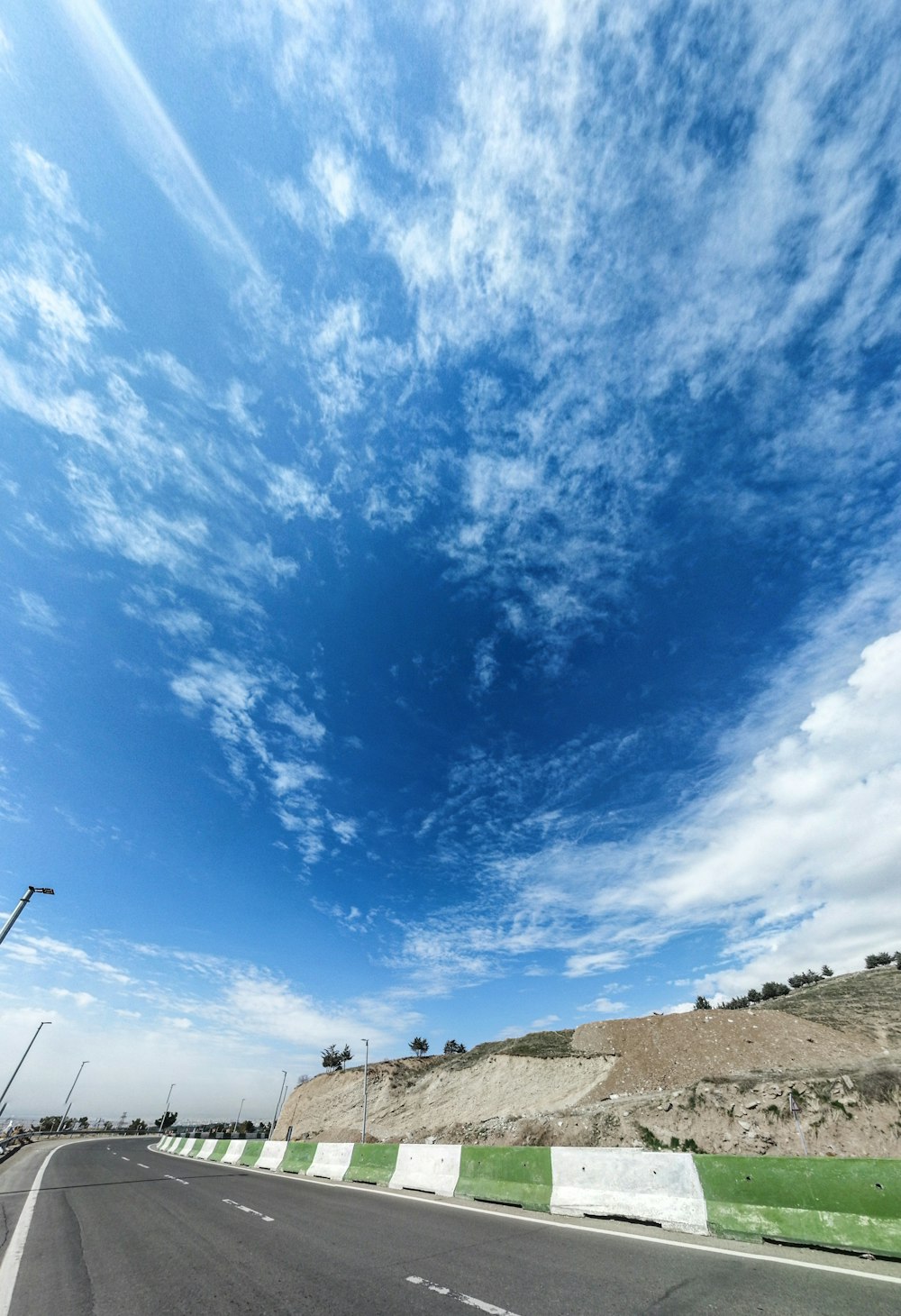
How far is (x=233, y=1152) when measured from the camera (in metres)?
25.4

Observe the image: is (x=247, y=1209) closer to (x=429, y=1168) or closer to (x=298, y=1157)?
(x=429, y=1168)

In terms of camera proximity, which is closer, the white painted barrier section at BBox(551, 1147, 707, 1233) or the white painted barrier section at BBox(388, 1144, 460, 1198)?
the white painted barrier section at BBox(551, 1147, 707, 1233)

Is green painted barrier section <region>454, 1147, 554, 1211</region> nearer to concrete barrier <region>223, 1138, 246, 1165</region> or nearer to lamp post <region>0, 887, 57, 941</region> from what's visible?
lamp post <region>0, 887, 57, 941</region>

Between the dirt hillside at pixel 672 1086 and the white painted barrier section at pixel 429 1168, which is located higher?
the dirt hillside at pixel 672 1086

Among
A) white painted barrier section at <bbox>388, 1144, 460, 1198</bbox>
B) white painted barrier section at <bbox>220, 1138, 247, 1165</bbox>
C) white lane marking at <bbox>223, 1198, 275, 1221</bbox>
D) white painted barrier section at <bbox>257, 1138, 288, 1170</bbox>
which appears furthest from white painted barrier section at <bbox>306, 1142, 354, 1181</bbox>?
white painted barrier section at <bbox>220, 1138, 247, 1165</bbox>

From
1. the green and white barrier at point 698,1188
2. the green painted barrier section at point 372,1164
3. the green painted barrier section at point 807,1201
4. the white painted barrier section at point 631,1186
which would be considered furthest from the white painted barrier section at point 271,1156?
the green painted barrier section at point 807,1201

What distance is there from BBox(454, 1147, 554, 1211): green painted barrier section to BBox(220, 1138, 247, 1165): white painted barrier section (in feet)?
65.2

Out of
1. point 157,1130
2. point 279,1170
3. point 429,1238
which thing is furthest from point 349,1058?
point 429,1238

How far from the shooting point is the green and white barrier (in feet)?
20.5

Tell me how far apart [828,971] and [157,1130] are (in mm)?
106516

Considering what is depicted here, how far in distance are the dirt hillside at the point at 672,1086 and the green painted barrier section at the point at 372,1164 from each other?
1509 centimetres

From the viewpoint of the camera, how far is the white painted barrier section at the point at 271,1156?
21.1 meters

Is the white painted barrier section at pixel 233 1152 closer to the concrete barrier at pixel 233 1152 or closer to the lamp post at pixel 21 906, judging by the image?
the concrete barrier at pixel 233 1152

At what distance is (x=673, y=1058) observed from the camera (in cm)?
3991
